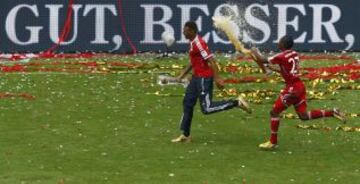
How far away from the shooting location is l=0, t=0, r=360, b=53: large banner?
34.2 metres

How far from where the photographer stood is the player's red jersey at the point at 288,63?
15453 millimetres

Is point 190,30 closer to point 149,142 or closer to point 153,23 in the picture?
point 149,142

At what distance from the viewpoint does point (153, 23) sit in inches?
1369

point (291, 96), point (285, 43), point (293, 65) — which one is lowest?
point (291, 96)

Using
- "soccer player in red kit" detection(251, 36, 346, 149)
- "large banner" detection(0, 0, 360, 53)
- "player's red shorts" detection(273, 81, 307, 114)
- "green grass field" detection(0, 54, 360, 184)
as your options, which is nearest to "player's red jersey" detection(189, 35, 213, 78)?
"soccer player in red kit" detection(251, 36, 346, 149)

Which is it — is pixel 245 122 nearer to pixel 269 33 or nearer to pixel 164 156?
pixel 164 156

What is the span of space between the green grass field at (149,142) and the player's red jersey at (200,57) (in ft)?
3.76

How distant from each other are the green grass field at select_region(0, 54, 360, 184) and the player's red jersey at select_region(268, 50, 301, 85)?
3.79 ft

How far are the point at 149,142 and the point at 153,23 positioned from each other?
61.9 ft

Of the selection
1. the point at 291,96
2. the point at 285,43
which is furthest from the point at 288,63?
the point at 291,96

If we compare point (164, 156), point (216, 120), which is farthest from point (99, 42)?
point (164, 156)

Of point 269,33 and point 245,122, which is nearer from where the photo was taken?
point 245,122

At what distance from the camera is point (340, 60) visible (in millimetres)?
32344

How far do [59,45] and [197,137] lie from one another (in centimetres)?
1834
